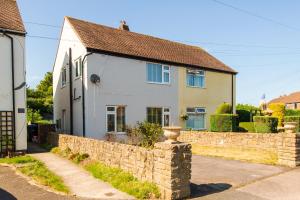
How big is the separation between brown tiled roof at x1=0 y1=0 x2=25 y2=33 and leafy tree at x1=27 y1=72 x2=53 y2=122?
806 inches

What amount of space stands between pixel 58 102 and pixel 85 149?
11494 mm

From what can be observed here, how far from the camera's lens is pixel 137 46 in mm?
19656

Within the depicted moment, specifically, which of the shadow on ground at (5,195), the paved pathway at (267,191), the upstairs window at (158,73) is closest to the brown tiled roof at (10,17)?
the upstairs window at (158,73)

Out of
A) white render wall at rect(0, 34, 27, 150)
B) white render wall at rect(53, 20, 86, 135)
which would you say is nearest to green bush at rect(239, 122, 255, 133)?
white render wall at rect(53, 20, 86, 135)

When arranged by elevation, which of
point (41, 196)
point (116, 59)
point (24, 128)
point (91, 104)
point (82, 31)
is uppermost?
point (82, 31)

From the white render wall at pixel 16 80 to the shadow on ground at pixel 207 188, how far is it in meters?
9.24

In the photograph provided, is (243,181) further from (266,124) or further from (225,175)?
(266,124)

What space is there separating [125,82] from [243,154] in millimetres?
8199

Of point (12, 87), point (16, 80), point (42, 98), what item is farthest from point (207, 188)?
point (42, 98)

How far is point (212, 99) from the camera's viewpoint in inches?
914

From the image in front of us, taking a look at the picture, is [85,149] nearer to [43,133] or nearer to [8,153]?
[8,153]

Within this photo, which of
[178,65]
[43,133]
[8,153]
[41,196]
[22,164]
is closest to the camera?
[41,196]

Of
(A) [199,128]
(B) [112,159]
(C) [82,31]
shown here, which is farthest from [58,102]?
(B) [112,159]

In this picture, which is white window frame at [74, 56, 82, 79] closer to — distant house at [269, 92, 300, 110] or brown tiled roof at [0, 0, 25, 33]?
brown tiled roof at [0, 0, 25, 33]
